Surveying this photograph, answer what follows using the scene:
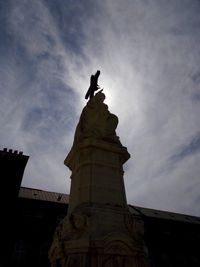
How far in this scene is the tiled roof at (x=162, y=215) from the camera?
34.5 m

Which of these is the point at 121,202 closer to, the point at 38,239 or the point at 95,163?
Result: the point at 95,163

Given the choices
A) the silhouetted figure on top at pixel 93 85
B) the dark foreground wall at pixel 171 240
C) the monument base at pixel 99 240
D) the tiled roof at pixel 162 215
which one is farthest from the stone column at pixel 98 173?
the tiled roof at pixel 162 215

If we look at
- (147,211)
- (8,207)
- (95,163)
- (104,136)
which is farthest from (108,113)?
(147,211)

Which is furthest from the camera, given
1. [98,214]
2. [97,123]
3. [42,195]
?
[42,195]

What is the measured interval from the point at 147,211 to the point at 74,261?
34515 millimetres

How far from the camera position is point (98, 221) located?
5301 millimetres

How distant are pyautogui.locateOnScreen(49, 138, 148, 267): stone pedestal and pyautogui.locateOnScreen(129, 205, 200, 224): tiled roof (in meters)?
29.0

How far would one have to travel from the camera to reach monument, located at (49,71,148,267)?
4867 millimetres

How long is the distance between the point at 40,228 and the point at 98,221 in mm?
24850

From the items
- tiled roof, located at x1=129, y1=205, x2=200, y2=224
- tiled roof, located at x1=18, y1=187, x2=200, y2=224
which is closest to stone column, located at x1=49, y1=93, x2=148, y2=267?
tiled roof, located at x1=18, y1=187, x2=200, y2=224

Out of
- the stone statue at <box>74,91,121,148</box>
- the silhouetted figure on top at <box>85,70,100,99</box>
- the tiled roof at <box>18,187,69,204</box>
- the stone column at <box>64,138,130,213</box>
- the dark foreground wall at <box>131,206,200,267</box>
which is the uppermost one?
the tiled roof at <box>18,187,69,204</box>

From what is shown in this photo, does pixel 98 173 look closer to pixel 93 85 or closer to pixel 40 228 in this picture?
pixel 93 85

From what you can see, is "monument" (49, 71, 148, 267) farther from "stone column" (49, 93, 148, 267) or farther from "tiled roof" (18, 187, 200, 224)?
"tiled roof" (18, 187, 200, 224)

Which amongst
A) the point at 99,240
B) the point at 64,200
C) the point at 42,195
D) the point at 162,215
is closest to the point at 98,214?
the point at 99,240
